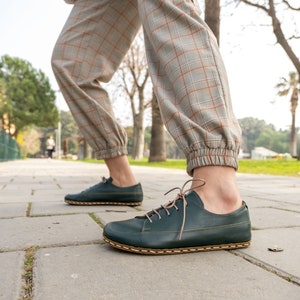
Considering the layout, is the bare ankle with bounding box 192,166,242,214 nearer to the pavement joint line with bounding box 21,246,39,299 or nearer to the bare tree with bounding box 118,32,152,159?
the pavement joint line with bounding box 21,246,39,299

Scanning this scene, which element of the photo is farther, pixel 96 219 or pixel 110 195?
pixel 110 195

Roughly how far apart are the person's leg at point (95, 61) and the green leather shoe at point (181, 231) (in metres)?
0.85

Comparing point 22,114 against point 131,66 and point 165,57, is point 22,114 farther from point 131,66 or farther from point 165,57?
point 165,57

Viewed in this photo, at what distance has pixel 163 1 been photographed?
130 cm

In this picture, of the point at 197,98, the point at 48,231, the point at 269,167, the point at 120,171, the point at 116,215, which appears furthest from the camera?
the point at 269,167

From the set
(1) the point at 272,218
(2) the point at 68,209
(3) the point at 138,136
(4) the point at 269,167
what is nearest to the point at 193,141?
(1) the point at 272,218

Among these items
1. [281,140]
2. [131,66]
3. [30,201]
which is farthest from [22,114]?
[281,140]

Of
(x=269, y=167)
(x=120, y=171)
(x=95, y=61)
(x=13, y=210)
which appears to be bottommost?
(x=269, y=167)

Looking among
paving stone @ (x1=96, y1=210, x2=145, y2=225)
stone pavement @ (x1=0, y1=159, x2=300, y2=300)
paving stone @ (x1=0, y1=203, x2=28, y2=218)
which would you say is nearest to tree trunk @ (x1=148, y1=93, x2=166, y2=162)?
paving stone @ (x1=0, y1=203, x2=28, y2=218)

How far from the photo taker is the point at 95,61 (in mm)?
1976

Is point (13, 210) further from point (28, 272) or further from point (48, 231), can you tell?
point (28, 272)

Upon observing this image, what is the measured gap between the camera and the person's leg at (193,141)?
117cm

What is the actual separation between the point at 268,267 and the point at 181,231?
0.27m

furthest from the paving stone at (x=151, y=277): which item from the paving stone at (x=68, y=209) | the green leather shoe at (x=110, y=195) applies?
A: the green leather shoe at (x=110, y=195)
